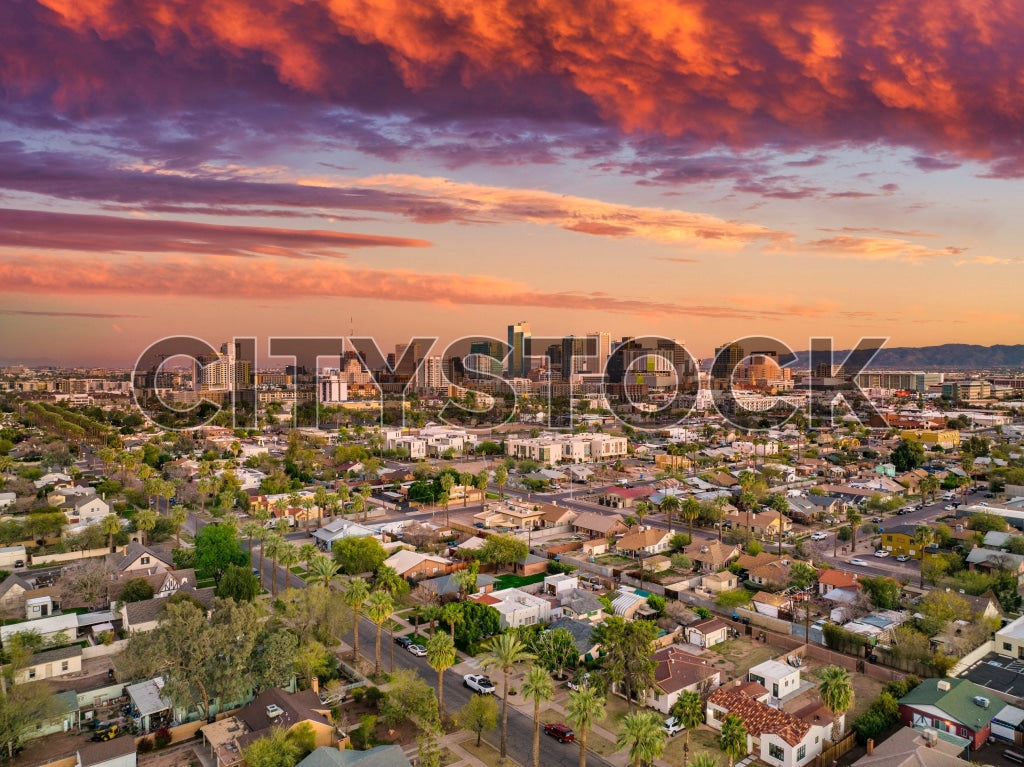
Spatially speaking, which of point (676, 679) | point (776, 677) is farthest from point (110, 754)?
point (776, 677)

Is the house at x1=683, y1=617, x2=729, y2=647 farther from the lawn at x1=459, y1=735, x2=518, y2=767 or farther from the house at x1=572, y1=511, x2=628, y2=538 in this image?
the house at x1=572, y1=511, x2=628, y2=538

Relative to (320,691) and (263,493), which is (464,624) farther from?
(263,493)

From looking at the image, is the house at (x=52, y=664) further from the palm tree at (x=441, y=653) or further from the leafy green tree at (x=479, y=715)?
the leafy green tree at (x=479, y=715)

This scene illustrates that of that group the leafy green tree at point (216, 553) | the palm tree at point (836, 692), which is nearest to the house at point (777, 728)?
the palm tree at point (836, 692)

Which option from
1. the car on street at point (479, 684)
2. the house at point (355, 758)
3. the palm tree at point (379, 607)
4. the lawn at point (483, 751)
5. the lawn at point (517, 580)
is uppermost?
the palm tree at point (379, 607)

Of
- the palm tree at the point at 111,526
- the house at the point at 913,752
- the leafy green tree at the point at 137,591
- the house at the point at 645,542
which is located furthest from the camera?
the house at the point at 645,542

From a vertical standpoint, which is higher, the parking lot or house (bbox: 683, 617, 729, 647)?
the parking lot

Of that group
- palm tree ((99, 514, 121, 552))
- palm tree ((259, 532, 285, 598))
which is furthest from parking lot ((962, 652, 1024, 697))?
palm tree ((99, 514, 121, 552))
